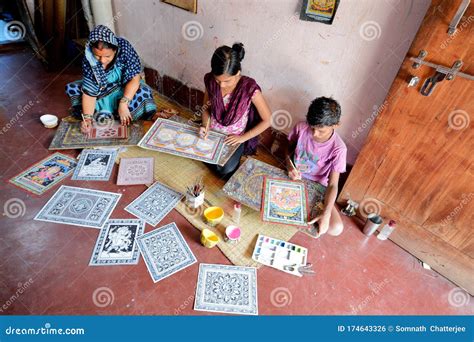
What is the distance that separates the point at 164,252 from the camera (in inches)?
74.7

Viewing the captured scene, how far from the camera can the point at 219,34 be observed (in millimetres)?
2533

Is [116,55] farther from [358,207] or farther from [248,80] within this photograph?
[358,207]

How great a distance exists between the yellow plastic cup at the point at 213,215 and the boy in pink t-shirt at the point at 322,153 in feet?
2.09

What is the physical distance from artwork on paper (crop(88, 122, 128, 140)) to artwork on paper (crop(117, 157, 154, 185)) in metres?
0.28

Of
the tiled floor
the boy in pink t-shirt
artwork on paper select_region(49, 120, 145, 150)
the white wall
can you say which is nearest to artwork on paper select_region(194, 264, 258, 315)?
the tiled floor

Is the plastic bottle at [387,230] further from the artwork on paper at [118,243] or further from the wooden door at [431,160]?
the artwork on paper at [118,243]

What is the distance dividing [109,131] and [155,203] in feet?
3.16

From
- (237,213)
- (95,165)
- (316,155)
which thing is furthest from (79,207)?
(316,155)

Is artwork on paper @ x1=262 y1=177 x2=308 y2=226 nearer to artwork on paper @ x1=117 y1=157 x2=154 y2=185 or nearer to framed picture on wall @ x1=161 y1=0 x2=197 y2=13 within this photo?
artwork on paper @ x1=117 y1=157 x2=154 y2=185

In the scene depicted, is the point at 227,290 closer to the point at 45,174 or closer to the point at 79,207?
the point at 79,207

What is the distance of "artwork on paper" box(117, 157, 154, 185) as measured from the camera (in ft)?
7.67

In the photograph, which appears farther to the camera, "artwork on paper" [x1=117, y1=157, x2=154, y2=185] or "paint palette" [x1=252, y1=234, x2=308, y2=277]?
"artwork on paper" [x1=117, y1=157, x2=154, y2=185]

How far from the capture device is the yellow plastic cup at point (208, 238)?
74.9 inches

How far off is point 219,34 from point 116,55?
93cm
